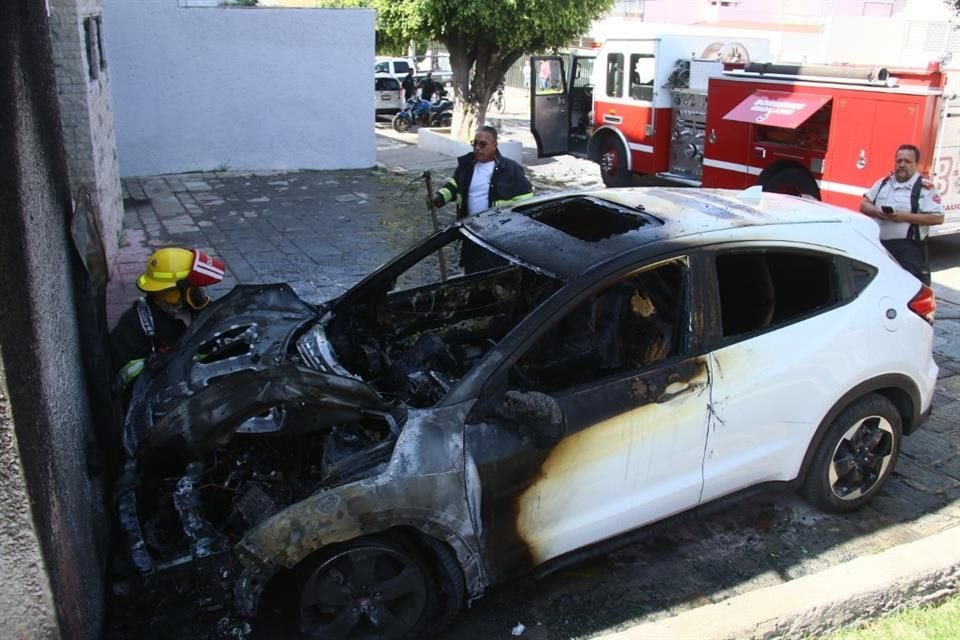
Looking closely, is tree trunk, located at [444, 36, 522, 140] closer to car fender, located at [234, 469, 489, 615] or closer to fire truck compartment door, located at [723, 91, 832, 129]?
fire truck compartment door, located at [723, 91, 832, 129]

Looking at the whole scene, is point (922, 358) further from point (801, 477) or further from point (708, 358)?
point (708, 358)

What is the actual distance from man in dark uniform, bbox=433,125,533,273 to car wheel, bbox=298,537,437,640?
11.8 ft

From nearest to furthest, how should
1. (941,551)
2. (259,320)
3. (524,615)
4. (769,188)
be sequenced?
(941,551), (524,615), (259,320), (769,188)

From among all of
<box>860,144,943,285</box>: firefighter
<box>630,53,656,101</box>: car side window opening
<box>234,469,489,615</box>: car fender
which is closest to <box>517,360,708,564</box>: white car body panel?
<box>234,469,489,615</box>: car fender

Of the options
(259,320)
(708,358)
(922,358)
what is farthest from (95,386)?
(922,358)

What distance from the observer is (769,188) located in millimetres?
10258

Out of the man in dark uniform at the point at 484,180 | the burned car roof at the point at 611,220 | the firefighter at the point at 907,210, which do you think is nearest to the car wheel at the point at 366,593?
the burned car roof at the point at 611,220

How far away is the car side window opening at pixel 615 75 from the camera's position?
13.6 meters

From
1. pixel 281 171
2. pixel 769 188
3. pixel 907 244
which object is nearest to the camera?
pixel 907 244

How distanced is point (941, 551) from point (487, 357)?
198 centimetres

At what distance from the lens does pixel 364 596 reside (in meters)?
3.33

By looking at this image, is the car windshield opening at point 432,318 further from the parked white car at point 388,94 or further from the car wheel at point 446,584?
the parked white car at point 388,94

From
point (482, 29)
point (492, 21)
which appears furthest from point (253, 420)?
point (482, 29)

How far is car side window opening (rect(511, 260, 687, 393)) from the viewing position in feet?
12.2
